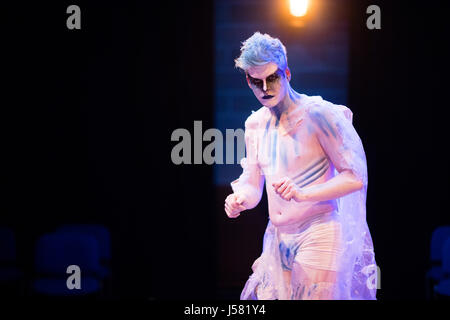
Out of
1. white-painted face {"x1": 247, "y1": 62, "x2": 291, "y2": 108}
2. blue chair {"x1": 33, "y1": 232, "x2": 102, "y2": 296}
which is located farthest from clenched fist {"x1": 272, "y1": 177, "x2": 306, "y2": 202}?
blue chair {"x1": 33, "y1": 232, "x2": 102, "y2": 296}

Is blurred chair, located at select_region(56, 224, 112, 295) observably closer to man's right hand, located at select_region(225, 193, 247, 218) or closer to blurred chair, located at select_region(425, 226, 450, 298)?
man's right hand, located at select_region(225, 193, 247, 218)

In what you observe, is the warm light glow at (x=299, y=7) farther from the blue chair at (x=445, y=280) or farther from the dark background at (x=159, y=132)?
the blue chair at (x=445, y=280)

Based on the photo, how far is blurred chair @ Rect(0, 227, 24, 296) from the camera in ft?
14.4

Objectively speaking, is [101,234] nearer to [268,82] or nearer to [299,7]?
[299,7]

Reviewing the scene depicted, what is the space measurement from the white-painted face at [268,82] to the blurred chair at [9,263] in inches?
114

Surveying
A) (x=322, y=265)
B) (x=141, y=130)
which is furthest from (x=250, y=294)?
(x=141, y=130)

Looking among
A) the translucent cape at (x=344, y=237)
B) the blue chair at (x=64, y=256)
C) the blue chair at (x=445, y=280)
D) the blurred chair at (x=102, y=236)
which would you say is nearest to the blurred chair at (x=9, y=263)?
the blue chair at (x=64, y=256)

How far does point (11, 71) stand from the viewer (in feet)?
15.6

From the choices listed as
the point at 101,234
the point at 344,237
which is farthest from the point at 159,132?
the point at 344,237

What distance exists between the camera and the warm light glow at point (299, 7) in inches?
177

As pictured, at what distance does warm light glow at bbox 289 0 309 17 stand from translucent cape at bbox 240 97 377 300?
86.3 inches

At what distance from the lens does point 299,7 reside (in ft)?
14.9

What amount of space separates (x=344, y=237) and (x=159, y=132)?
100.0 inches

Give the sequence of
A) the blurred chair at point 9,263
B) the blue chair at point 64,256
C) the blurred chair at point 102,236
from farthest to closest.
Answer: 1. the blurred chair at point 102,236
2. the blurred chair at point 9,263
3. the blue chair at point 64,256
